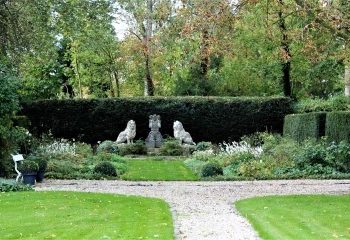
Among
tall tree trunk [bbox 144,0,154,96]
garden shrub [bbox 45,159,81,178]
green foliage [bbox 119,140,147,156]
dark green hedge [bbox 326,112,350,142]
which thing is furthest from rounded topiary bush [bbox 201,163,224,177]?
tall tree trunk [bbox 144,0,154,96]

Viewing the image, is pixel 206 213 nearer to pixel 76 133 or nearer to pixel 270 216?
pixel 270 216

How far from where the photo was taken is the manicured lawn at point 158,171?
62.4 ft

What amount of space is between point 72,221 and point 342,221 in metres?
4.60

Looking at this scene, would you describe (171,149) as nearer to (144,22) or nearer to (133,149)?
(133,149)

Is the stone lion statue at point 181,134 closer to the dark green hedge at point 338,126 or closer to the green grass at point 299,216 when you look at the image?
the dark green hedge at point 338,126

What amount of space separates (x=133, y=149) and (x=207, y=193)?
13.4 m

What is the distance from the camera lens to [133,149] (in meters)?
27.9

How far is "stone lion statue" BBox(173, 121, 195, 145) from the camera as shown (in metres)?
29.0

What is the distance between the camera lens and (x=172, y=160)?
25969 millimetres

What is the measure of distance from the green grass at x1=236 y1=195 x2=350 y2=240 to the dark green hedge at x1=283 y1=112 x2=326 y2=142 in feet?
30.0

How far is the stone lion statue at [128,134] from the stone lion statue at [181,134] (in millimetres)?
2089

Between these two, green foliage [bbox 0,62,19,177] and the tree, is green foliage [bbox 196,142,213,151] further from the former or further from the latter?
green foliage [bbox 0,62,19,177]

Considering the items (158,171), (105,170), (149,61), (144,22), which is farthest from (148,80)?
(105,170)

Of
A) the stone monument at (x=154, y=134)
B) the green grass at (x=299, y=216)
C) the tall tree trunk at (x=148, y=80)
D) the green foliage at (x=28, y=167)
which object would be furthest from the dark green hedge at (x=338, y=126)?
the tall tree trunk at (x=148, y=80)
